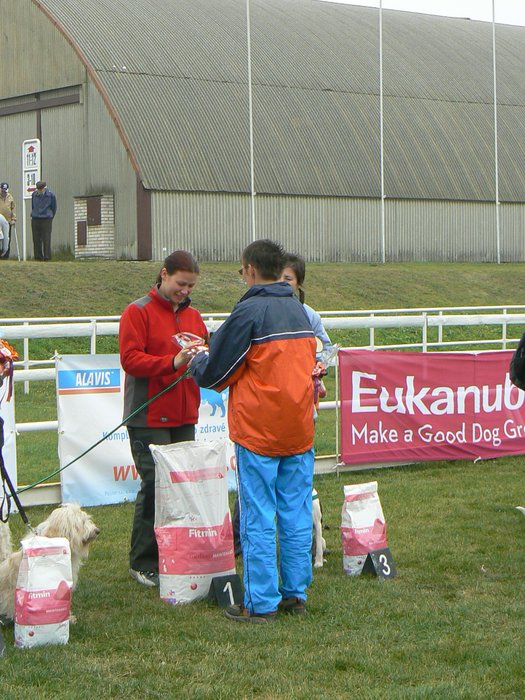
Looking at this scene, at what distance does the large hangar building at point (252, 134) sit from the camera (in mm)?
30344

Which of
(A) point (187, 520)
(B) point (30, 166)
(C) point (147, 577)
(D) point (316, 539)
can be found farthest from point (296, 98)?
(A) point (187, 520)

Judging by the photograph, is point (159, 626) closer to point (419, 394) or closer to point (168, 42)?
point (419, 394)

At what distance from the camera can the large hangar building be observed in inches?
1195

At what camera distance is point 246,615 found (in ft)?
19.6

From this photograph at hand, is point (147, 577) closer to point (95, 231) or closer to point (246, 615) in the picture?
point (246, 615)

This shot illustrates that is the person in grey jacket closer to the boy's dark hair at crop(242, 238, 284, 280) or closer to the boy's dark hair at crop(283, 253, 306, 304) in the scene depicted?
the boy's dark hair at crop(283, 253, 306, 304)

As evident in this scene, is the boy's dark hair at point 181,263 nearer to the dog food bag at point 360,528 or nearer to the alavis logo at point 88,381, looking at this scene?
the dog food bag at point 360,528

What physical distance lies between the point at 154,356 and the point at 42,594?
5.43ft

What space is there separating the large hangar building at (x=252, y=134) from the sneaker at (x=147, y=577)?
2344 centimetres

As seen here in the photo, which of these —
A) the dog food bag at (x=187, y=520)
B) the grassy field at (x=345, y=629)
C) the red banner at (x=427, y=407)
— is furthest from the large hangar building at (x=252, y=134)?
the dog food bag at (x=187, y=520)

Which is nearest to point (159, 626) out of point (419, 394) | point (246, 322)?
point (246, 322)

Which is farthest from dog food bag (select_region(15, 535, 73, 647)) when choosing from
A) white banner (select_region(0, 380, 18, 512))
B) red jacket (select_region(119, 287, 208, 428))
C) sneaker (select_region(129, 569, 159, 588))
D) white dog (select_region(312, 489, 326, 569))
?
white banner (select_region(0, 380, 18, 512))

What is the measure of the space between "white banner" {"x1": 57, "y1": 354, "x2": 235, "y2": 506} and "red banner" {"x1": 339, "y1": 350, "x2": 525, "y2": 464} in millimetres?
2288

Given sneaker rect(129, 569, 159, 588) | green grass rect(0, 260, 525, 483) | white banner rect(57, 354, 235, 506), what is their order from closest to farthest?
1. sneaker rect(129, 569, 159, 588)
2. white banner rect(57, 354, 235, 506)
3. green grass rect(0, 260, 525, 483)
